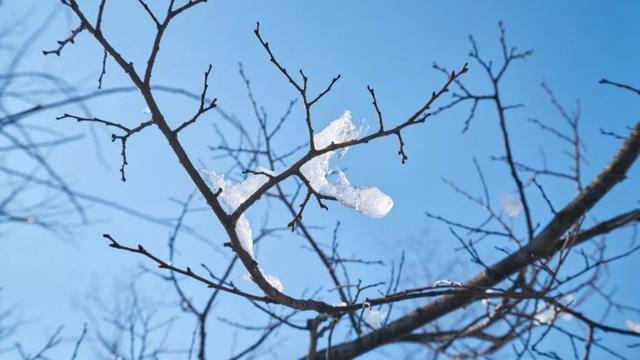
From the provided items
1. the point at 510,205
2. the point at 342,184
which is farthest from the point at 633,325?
the point at 342,184

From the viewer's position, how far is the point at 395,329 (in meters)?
2.70

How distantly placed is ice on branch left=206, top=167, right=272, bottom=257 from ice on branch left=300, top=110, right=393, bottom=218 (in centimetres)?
17

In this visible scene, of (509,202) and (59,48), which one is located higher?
(509,202)

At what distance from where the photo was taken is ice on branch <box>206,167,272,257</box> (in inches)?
57.7

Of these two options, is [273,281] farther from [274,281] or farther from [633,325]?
[633,325]

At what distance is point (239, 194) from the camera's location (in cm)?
152

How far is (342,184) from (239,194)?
0.34 m

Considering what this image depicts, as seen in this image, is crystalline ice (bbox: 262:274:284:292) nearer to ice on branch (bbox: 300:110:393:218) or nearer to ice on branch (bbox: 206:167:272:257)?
ice on branch (bbox: 206:167:272:257)

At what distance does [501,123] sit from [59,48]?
242 centimetres

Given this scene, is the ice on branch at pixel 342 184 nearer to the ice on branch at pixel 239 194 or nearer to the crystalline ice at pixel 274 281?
the ice on branch at pixel 239 194

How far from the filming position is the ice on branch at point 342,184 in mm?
1434

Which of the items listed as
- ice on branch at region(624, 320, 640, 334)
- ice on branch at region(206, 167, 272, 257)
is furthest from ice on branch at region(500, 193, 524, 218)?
ice on branch at region(206, 167, 272, 257)

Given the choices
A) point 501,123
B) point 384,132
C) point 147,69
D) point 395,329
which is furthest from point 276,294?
point 501,123

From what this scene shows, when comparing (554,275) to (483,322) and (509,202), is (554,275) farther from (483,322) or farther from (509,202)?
(509,202)
